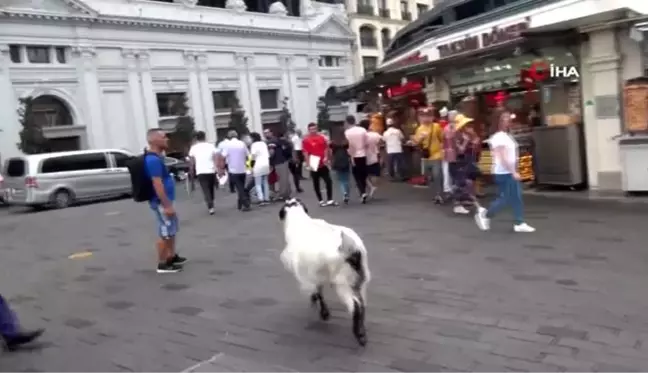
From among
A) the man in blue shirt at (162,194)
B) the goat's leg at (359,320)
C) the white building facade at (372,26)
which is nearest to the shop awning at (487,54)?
the man in blue shirt at (162,194)

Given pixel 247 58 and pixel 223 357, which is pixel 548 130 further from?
pixel 247 58

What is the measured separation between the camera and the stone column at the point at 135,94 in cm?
3600

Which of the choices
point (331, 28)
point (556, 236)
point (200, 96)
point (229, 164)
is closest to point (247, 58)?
point (200, 96)

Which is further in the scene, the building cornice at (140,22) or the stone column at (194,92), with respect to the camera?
the stone column at (194,92)

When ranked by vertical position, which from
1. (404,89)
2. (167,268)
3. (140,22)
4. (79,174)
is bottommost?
(167,268)

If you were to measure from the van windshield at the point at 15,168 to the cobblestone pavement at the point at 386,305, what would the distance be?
1127cm

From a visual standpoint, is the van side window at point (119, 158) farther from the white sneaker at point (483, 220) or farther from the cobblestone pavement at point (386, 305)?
the white sneaker at point (483, 220)

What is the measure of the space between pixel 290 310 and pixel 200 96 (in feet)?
116

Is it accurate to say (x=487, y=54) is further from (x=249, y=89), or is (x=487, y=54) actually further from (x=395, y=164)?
(x=249, y=89)

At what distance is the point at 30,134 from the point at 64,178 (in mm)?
9921

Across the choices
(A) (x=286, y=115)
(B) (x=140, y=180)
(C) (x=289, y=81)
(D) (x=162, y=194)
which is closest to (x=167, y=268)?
(D) (x=162, y=194)

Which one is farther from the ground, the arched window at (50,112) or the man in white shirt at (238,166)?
the arched window at (50,112)

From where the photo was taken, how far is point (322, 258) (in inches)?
181

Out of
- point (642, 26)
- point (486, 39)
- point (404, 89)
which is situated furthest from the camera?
point (404, 89)
